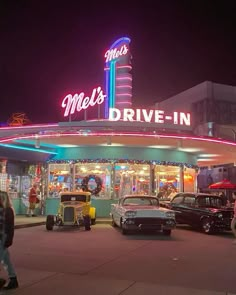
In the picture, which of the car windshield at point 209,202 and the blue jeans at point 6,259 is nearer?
the blue jeans at point 6,259

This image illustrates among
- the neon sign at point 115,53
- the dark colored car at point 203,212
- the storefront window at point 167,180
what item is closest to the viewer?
the dark colored car at point 203,212

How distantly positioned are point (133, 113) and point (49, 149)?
523 cm

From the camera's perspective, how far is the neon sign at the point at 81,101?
25719mm

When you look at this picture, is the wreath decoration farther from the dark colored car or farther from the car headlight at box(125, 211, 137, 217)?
the car headlight at box(125, 211, 137, 217)

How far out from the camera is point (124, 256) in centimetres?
1096

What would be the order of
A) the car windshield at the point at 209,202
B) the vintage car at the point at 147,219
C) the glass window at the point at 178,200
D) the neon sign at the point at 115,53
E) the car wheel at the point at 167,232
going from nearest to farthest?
the vintage car at the point at 147,219, the car wheel at the point at 167,232, the car windshield at the point at 209,202, the glass window at the point at 178,200, the neon sign at the point at 115,53

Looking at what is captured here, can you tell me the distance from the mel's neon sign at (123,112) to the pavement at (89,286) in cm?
1513

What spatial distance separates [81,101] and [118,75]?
10.8 ft

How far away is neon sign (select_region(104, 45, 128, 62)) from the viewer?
91.7 feet

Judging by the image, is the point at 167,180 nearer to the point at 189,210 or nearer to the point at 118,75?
the point at 189,210

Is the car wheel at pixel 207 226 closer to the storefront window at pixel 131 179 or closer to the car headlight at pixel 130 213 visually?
the car headlight at pixel 130 213

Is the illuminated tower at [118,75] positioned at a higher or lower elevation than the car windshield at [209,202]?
higher

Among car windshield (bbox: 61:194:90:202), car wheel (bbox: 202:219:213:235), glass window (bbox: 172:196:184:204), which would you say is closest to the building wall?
glass window (bbox: 172:196:184:204)

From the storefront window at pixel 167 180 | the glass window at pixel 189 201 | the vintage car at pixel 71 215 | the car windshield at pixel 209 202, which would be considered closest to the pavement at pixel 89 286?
the vintage car at pixel 71 215
